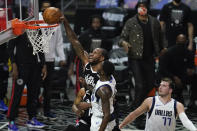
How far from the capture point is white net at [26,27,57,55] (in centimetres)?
848

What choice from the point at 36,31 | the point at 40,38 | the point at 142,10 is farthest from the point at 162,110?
the point at 142,10

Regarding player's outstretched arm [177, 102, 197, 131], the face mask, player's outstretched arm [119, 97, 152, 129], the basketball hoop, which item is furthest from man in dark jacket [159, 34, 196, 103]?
player's outstretched arm [177, 102, 197, 131]

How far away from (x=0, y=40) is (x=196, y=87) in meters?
5.48

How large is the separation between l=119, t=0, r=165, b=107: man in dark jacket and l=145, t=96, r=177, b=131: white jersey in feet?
8.78

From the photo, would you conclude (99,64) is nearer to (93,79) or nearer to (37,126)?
(93,79)

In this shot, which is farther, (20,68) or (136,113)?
(20,68)

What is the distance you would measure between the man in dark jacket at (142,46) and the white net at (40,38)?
1729mm

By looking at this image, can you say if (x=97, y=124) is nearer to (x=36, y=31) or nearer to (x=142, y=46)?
(x=36, y=31)

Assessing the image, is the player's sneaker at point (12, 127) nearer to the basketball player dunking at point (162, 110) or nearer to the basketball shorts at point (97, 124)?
the basketball shorts at point (97, 124)

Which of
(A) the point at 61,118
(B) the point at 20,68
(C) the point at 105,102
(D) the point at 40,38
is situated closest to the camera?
(C) the point at 105,102

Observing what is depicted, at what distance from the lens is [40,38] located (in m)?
8.73

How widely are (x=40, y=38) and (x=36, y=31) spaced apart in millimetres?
148

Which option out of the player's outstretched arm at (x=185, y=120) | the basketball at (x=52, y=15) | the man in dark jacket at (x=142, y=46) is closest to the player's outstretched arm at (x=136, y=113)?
the player's outstretched arm at (x=185, y=120)

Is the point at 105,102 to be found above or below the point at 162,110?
above
